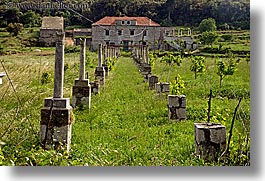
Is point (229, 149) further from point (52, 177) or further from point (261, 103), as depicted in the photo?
point (52, 177)

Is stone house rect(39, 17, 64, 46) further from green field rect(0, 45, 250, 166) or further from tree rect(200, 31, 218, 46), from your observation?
tree rect(200, 31, 218, 46)

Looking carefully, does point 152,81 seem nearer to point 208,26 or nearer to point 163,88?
point 163,88

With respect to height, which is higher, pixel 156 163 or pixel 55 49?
pixel 55 49

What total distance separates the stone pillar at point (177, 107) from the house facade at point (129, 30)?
1.59 ft

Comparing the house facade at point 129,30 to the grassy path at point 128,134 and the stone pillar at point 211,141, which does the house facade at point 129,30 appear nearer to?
the grassy path at point 128,134

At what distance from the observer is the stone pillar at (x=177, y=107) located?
3.90m

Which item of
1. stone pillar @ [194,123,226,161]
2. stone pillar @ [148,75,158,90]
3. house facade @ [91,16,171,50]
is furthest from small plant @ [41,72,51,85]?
stone pillar @ [148,75,158,90]

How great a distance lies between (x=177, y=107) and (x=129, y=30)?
760 mm

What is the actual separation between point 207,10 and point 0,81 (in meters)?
1.44

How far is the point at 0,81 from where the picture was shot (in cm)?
322

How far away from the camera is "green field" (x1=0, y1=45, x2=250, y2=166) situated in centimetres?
298

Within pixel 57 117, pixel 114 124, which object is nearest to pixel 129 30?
pixel 114 124

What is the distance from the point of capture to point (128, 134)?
3.40m

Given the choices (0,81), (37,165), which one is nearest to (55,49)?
(0,81)
